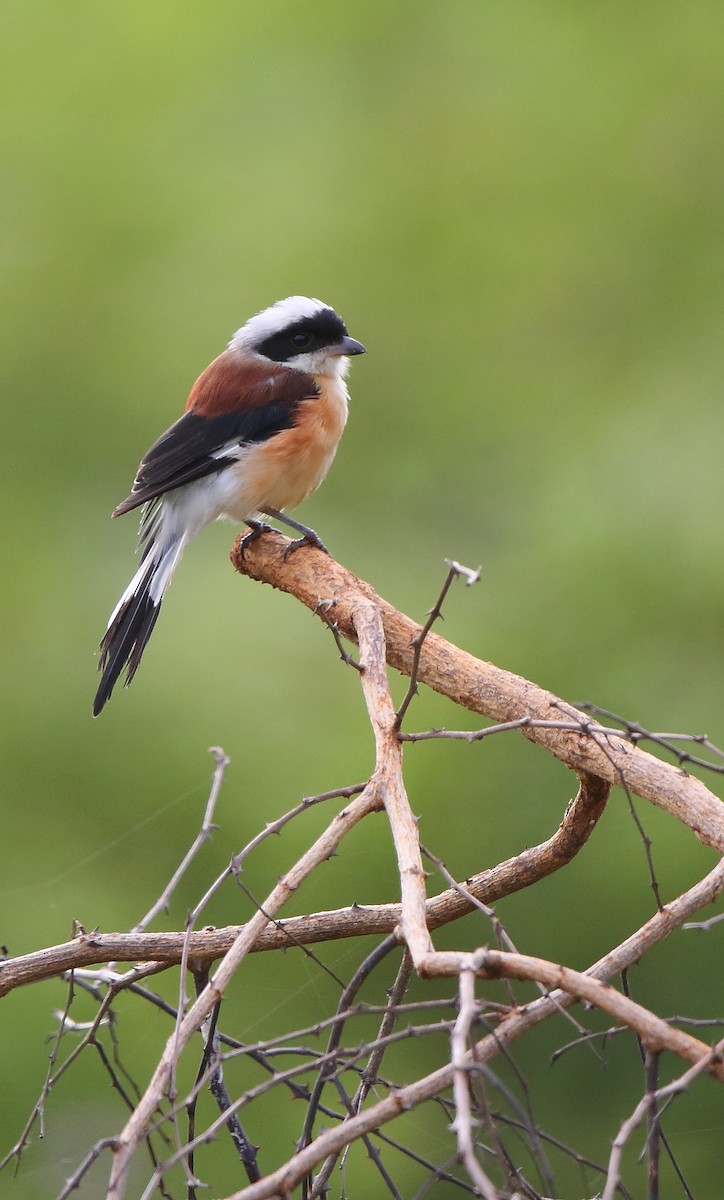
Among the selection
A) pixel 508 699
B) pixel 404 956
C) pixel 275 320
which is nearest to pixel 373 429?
pixel 275 320

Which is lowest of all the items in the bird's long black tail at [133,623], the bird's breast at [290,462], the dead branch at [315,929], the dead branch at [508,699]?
the dead branch at [315,929]

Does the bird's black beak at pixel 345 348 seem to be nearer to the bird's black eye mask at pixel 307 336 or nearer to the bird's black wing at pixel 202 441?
the bird's black eye mask at pixel 307 336

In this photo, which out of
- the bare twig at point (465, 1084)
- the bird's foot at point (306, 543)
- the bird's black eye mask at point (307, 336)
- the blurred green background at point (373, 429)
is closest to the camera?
the bare twig at point (465, 1084)

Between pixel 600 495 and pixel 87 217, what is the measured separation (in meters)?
4.22

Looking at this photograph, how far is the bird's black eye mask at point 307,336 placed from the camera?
3961 millimetres

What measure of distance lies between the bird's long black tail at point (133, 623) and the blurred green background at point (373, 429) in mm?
898

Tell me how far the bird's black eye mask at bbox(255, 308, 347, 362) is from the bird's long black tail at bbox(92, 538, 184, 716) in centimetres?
83

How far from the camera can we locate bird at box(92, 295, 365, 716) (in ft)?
11.8

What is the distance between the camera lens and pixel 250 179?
9.33 metres

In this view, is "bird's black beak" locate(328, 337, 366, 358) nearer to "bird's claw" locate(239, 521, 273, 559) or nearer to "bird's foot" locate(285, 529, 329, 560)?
"bird's claw" locate(239, 521, 273, 559)

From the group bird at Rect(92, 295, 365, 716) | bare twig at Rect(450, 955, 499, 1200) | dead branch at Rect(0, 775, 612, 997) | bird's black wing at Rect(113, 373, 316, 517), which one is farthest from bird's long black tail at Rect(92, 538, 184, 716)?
bare twig at Rect(450, 955, 499, 1200)

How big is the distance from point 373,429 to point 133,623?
4.55 m

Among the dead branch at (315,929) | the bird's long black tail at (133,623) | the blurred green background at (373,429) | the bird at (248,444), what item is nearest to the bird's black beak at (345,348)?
the bird at (248,444)

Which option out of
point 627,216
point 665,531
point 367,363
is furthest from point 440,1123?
point 627,216
